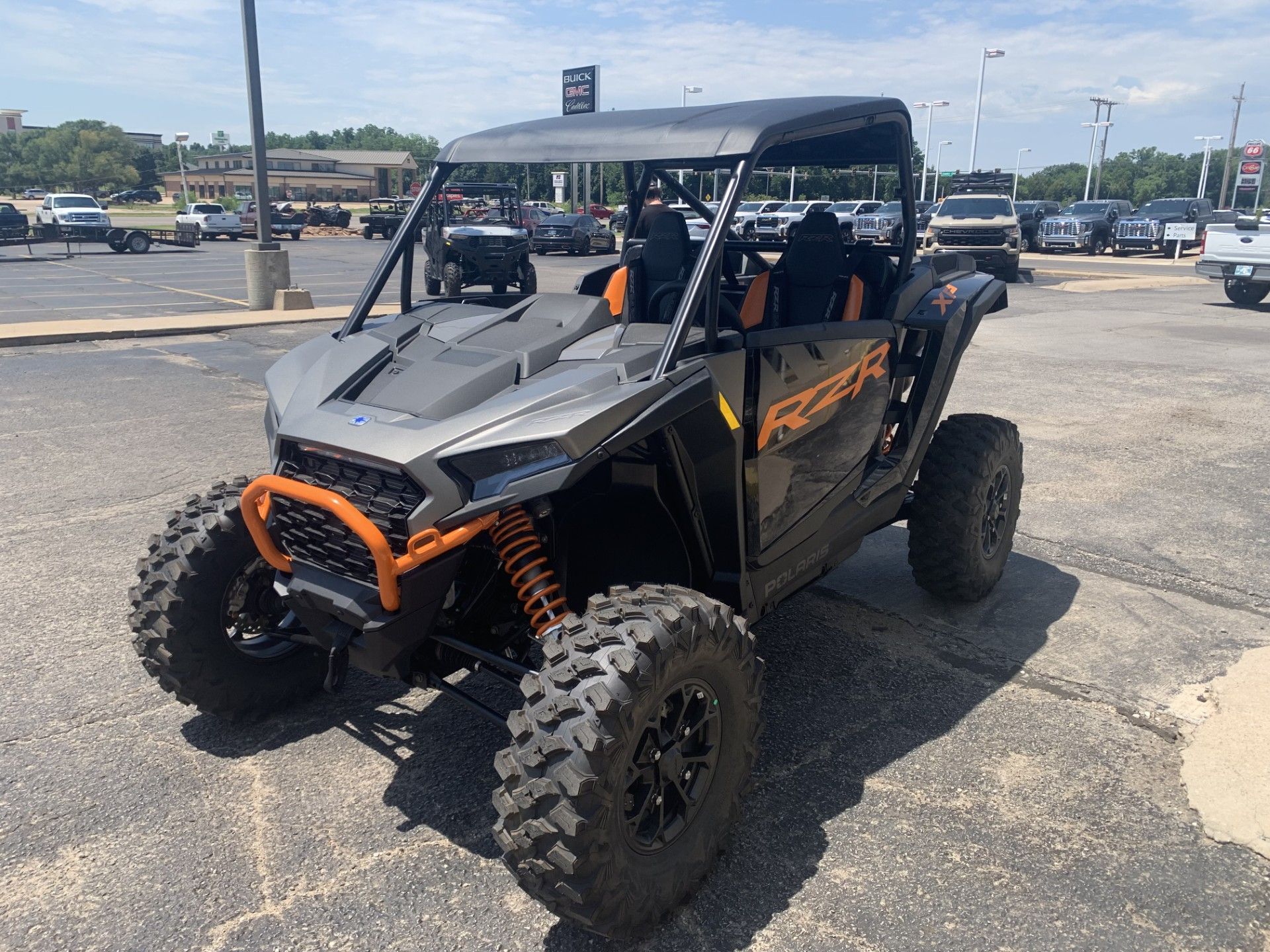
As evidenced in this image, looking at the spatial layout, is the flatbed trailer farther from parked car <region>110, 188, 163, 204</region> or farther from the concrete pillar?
parked car <region>110, 188, 163, 204</region>

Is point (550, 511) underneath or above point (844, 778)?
above

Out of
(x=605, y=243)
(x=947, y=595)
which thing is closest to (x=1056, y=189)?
(x=605, y=243)

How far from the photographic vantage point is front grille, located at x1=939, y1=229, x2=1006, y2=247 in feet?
77.2

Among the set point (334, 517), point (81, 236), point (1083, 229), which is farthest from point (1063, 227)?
point (334, 517)

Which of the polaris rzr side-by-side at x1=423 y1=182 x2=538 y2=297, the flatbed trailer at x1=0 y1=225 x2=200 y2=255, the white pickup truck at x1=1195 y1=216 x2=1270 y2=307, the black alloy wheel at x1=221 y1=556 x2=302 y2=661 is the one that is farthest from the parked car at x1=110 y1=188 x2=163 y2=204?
the black alloy wheel at x1=221 y1=556 x2=302 y2=661

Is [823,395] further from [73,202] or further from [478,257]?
[73,202]

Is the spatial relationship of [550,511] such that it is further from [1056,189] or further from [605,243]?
[1056,189]

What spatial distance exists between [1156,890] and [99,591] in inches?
174

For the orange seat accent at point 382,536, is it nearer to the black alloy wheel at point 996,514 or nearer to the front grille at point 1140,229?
the black alloy wheel at point 996,514

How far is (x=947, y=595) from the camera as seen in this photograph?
180 inches

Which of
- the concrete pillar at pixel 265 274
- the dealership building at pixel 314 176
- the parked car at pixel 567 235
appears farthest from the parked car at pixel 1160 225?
the dealership building at pixel 314 176

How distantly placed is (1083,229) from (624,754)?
119 ft

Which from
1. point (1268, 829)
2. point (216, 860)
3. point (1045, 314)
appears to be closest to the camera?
point (216, 860)

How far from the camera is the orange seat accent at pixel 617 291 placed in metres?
3.71
